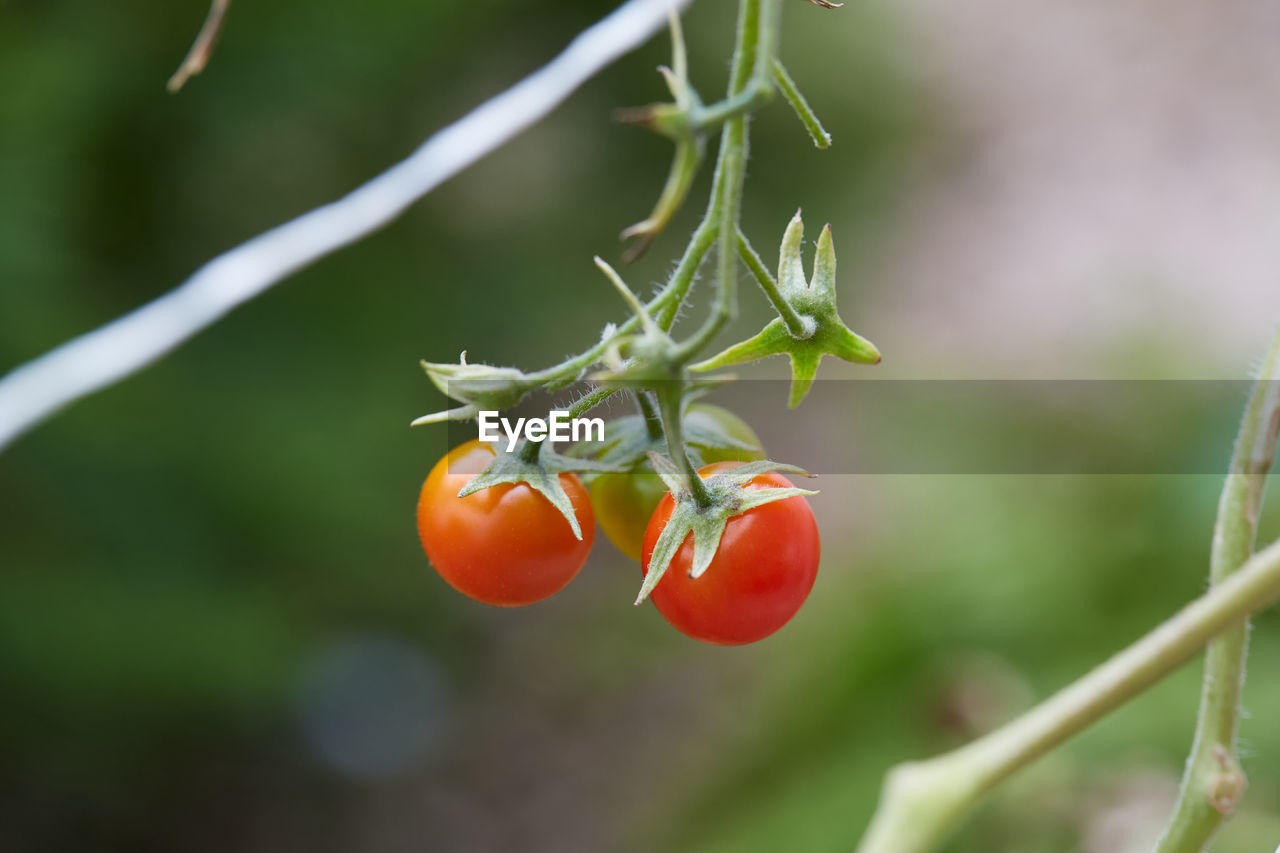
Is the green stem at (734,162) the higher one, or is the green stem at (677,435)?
the green stem at (734,162)

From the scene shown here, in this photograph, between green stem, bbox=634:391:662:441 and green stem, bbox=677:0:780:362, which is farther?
green stem, bbox=634:391:662:441

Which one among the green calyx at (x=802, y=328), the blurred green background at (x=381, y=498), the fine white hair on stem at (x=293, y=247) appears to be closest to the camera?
the green calyx at (x=802, y=328)

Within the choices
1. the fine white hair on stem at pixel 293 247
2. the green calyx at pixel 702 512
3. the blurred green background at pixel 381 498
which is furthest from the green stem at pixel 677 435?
the blurred green background at pixel 381 498

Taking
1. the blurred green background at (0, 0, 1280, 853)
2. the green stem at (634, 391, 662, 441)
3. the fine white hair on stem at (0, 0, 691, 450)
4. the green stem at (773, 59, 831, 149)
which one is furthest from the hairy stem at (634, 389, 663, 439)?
the blurred green background at (0, 0, 1280, 853)

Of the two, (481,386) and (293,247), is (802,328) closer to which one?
(481,386)

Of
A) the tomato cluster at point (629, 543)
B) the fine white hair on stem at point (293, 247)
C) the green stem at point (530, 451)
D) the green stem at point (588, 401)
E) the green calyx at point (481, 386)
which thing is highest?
the fine white hair on stem at point (293, 247)

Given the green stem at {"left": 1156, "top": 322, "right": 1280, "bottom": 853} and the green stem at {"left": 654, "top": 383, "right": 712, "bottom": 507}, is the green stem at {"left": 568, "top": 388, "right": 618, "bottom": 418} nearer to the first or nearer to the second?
the green stem at {"left": 654, "top": 383, "right": 712, "bottom": 507}

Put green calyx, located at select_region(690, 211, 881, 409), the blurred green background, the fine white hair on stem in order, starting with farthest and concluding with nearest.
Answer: the blurred green background → the fine white hair on stem → green calyx, located at select_region(690, 211, 881, 409)

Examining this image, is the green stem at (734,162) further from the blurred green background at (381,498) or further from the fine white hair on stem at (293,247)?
the blurred green background at (381,498)

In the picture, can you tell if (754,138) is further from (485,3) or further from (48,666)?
(48,666)
